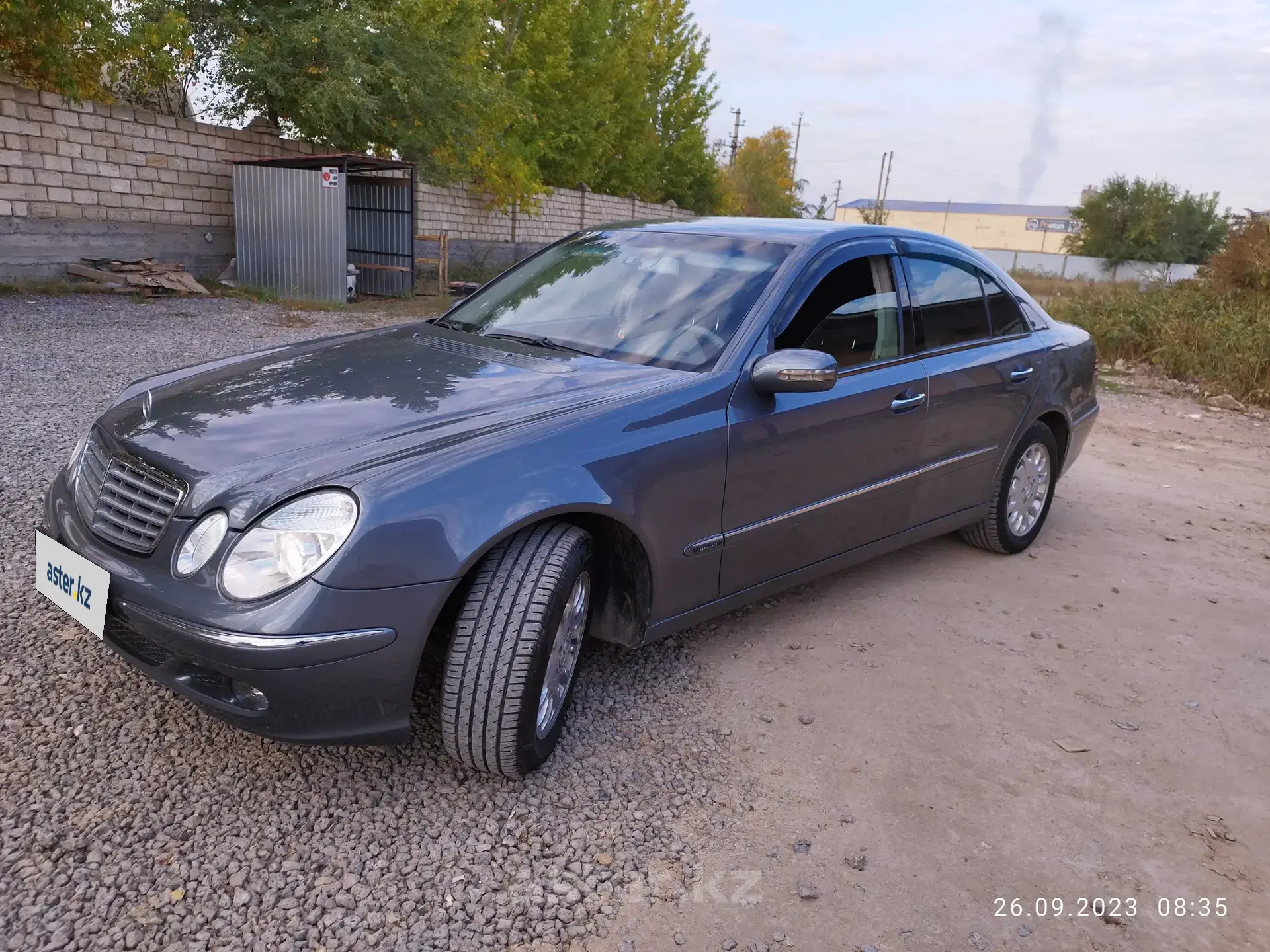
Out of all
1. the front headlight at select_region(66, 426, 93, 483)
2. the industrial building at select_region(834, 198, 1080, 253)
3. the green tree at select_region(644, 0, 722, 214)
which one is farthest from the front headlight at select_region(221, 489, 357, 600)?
the industrial building at select_region(834, 198, 1080, 253)

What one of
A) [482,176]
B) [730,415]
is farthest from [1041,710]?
[482,176]

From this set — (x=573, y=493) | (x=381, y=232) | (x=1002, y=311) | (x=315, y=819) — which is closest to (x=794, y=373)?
(x=573, y=493)

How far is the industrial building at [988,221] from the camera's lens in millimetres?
84000

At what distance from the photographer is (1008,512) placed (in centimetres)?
455

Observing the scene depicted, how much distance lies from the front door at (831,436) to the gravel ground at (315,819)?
0.61m

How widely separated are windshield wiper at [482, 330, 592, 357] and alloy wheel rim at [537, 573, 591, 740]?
0.91m

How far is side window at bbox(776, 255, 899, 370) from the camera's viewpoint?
3.28 meters

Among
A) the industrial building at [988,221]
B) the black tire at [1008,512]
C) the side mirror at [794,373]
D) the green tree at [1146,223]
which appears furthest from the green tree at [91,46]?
the industrial building at [988,221]

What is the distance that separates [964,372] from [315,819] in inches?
119

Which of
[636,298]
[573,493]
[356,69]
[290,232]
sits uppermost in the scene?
[356,69]

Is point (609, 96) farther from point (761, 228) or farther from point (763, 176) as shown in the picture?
point (763, 176)

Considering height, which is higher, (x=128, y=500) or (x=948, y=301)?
(x=948, y=301)

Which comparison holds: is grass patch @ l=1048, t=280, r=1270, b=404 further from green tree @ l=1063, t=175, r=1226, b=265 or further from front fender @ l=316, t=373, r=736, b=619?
green tree @ l=1063, t=175, r=1226, b=265

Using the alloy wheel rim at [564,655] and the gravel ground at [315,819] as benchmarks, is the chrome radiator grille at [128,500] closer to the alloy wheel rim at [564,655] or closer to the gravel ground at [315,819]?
the gravel ground at [315,819]
